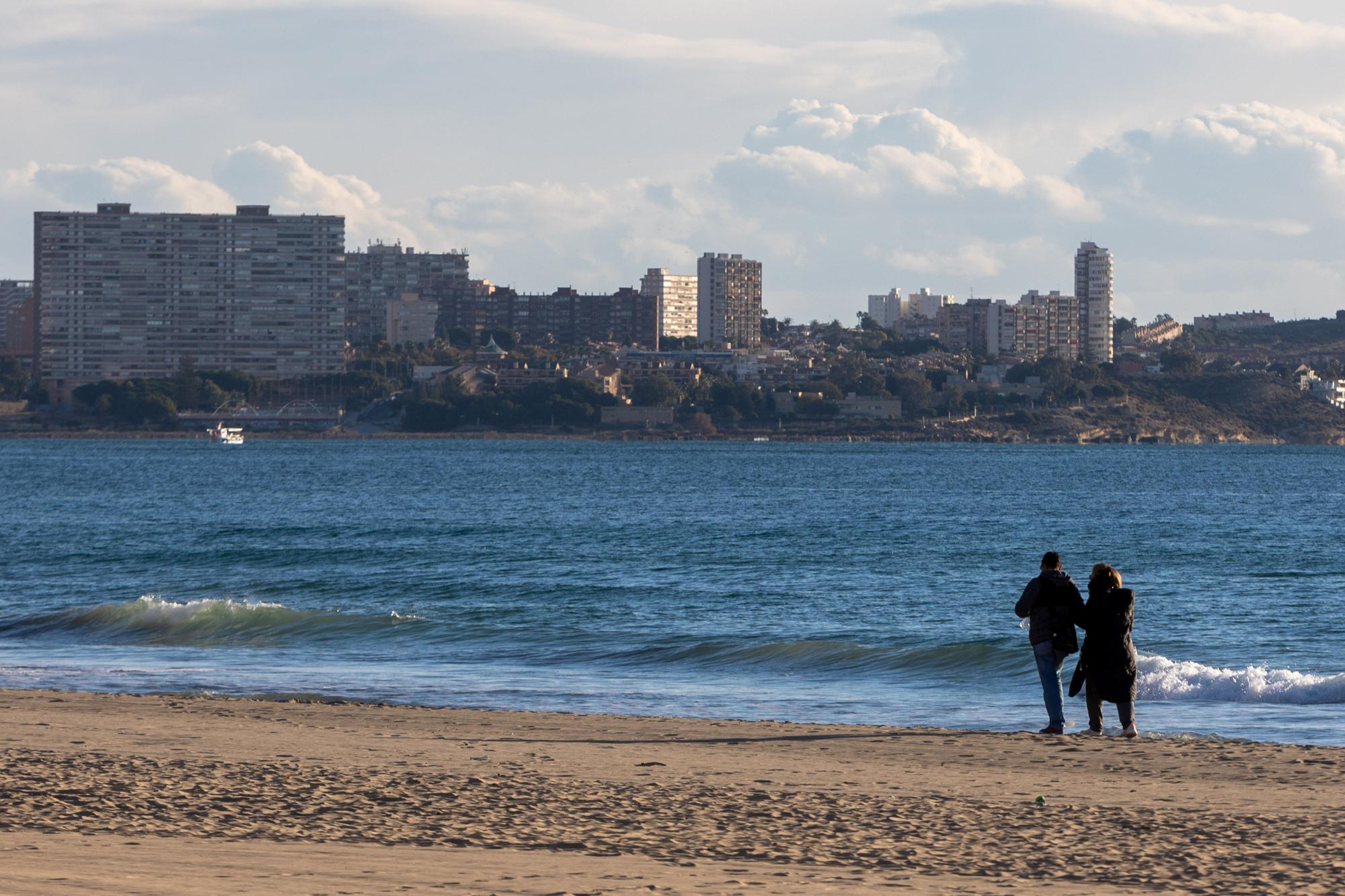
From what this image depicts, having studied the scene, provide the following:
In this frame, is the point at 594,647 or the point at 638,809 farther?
the point at 594,647

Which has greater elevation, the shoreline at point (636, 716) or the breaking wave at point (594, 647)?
the shoreline at point (636, 716)

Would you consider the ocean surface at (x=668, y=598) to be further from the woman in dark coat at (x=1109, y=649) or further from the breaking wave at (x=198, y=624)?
the woman in dark coat at (x=1109, y=649)

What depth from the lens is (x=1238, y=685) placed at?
1927 cm

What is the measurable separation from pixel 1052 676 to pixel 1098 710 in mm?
522

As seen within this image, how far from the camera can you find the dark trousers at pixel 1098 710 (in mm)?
14391

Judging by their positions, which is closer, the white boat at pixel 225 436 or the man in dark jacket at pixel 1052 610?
the man in dark jacket at pixel 1052 610

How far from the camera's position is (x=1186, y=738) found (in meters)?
14.9

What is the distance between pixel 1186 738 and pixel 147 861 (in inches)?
383

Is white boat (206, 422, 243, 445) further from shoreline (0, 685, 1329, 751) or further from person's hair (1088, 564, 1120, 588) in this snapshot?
person's hair (1088, 564, 1120, 588)

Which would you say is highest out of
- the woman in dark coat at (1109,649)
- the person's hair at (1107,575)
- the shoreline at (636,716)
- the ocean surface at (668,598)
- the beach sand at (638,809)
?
the person's hair at (1107,575)

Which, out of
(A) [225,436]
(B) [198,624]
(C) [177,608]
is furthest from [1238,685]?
(A) [225,436]

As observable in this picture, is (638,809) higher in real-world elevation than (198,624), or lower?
higher

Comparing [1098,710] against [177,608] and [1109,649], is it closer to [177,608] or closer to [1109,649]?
[1109,649]

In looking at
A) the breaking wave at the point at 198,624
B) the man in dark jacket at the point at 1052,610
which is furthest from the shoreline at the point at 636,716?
the breaking wave at the point at 198,624
